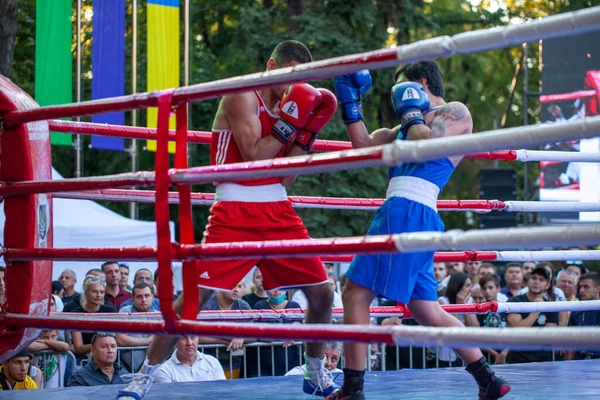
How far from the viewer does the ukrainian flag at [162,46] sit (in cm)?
1237

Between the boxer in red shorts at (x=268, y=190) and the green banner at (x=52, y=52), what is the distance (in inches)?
299

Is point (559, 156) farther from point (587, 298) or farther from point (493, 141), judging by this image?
point (587, 298)

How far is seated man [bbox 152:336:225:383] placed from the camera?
5328 millimetres

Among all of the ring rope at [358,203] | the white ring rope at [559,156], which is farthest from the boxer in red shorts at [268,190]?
the white ring rope at [559,156]

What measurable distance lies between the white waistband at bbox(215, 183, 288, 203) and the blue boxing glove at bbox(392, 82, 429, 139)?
2.12 feet

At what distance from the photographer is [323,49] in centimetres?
1541

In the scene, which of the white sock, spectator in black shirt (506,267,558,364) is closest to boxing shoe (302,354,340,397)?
the white sock

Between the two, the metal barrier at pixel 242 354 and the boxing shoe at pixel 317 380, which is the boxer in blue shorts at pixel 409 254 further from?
the metal barrier at pixel 242 354

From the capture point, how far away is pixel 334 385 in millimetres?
3814

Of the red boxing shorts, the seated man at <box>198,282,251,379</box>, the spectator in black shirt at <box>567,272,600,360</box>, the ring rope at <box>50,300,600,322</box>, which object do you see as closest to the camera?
the red boxing shorts

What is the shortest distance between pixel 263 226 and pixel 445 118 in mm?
868

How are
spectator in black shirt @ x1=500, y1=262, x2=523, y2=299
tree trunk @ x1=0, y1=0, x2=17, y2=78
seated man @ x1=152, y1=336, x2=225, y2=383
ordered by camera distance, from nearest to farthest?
seated man @ x1=152, y1=336, x2=225, y2=383 < tree trunk @ x1=0, y1=0, x2=17, y2=78 < spectator in black shirt @ x1=500, y1=262, x2=523, y2=299

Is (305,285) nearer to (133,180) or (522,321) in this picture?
(133,180)

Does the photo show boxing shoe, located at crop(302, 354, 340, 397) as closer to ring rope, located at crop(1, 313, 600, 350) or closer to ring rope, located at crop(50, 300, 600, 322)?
ring rope, located at crop(50, 300, 600, 322)
